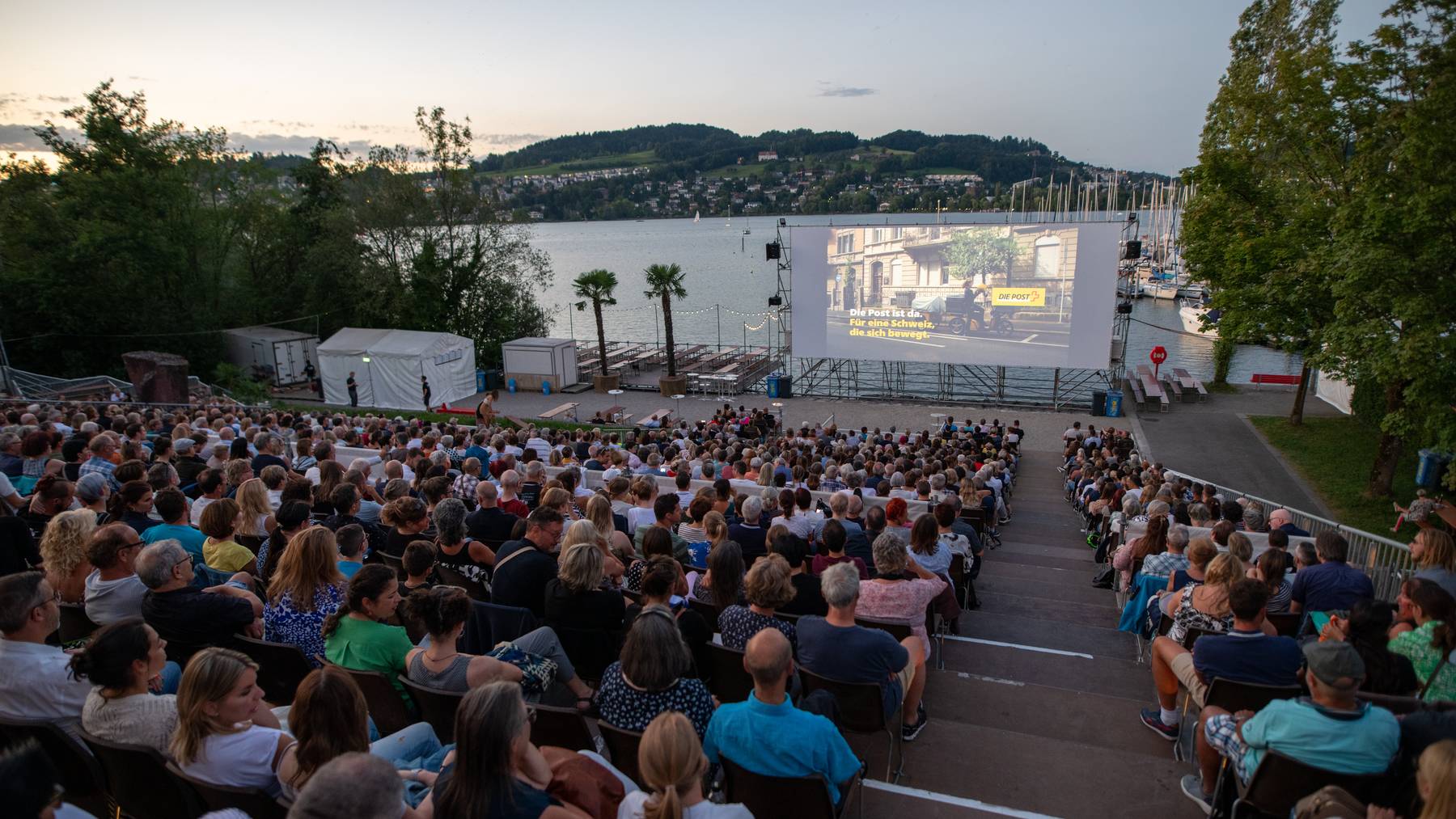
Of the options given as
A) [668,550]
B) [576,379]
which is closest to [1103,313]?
[576,379]

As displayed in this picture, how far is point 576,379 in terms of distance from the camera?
27.5m

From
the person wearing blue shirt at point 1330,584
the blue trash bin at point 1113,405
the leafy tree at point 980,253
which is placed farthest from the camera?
the blue trash bin at point 1113,405

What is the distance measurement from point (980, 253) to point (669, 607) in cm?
2004

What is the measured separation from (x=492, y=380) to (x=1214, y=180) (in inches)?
876

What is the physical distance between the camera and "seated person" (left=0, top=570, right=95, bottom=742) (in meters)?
3.12

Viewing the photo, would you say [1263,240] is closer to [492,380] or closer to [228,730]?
[228,730]

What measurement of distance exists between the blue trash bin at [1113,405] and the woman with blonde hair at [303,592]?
71.9ft

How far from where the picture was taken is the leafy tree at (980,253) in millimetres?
21438

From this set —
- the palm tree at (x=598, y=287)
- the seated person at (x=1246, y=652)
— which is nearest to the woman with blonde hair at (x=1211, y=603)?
the seated person at (x=1246, y=652)

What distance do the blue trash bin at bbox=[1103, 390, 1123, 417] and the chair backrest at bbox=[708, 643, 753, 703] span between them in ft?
68.4

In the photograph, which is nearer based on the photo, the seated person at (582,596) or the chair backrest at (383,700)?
the chair backrest at (383,700)

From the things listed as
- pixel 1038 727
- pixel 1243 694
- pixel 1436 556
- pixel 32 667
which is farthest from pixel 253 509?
pixel 1436 556

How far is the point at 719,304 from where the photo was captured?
64688 millimetres

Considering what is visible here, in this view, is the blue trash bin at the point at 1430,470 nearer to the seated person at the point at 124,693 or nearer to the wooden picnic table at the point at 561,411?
the seated person at the point at 124,693
